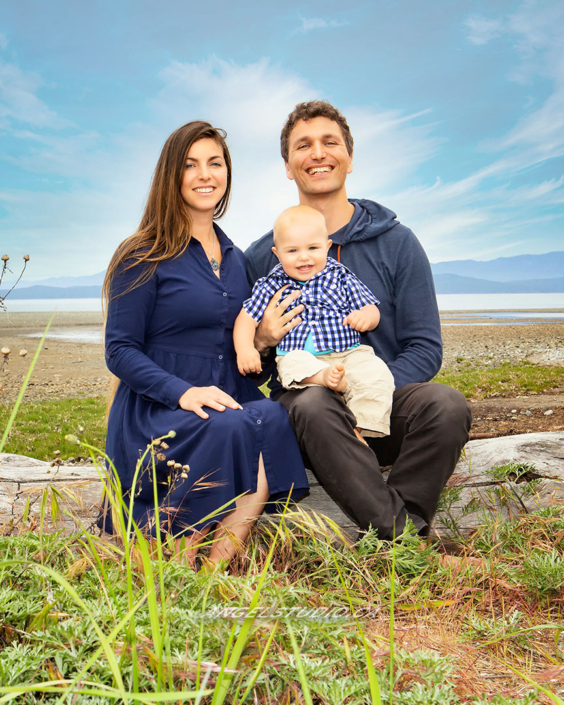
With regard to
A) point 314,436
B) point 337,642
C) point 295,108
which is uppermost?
point 295,108

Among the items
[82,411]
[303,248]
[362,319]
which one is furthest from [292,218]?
[82,411]

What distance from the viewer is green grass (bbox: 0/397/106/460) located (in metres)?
7.82

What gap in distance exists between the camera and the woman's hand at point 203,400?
3131 mm

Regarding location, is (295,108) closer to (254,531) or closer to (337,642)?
(254,531)

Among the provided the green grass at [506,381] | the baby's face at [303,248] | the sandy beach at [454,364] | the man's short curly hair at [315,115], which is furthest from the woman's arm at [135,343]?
the green grass at [506,381]

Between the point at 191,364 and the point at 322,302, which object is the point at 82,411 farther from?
the point at 322,302

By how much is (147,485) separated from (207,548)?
1.79ft

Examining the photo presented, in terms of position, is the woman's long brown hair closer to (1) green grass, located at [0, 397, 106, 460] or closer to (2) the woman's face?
(2) the woman's face

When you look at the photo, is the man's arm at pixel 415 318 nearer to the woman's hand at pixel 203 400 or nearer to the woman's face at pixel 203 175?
the woman's hand at pixel 203 400

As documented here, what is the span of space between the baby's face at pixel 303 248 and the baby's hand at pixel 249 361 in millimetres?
659

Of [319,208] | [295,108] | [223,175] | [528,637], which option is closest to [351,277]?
[319,208]

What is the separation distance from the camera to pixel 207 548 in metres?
3.35

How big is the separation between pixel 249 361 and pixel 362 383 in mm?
730

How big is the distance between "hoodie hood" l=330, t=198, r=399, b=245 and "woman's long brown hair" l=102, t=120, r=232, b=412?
1209mm
